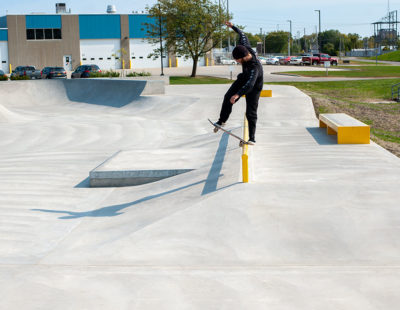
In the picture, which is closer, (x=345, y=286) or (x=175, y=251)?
(x=345, y=286)

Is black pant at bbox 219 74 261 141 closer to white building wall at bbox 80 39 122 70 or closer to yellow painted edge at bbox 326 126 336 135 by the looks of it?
yellow painted edge at bbox 326 126 336 135

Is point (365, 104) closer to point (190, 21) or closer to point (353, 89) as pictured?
point (353, 89)

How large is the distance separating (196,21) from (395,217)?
35.6 meters

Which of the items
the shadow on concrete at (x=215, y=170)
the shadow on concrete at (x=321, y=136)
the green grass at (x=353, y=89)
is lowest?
the shadow on concrete at (x=215, y=170)

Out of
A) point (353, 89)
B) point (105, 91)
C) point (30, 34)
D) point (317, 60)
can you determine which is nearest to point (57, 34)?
point (30, 34)

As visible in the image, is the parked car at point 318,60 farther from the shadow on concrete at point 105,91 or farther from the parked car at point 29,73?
the shadow on concrete at point 105,91

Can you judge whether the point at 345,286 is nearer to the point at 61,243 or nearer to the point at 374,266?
the point at 374,266

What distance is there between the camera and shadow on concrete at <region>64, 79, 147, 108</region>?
24.0 meters

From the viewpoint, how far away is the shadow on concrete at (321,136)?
33.4 feet

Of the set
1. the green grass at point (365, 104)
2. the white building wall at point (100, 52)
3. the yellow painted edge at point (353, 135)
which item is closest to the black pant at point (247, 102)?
the yellow painted edge at point (353, 135)

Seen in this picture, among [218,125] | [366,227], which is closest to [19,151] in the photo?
[218,125]

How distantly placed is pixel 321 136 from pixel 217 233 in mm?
6271

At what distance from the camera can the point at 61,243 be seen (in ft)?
19.0

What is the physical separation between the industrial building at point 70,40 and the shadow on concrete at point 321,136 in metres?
60.1
